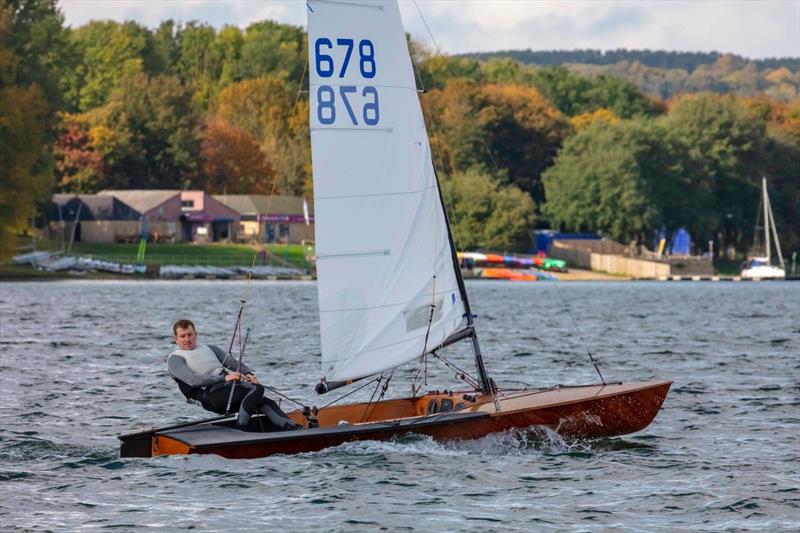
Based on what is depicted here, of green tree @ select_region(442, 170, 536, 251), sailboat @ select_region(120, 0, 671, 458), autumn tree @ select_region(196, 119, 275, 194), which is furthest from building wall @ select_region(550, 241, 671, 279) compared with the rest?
sailboat @ select_region(120, 0, 671, 458)

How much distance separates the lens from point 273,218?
125 meters

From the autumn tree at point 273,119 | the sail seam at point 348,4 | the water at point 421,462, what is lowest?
the water at point 421,462

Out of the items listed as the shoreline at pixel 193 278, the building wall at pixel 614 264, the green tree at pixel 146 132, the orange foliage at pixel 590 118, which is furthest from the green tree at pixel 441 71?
the shoreline at pixel 193 278

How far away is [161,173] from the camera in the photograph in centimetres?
13125

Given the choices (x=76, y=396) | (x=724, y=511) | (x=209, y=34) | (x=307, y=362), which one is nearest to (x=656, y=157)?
(x=209, y=34)

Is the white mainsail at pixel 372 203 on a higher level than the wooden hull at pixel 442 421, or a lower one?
higher

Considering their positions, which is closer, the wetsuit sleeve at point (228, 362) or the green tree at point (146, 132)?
the wetsuit sleeve at point (228, 362)

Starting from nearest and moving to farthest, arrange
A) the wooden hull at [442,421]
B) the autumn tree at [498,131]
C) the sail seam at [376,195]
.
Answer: the wooden hull at [442,421]
the sail seam at [376,195]
the autumn tree at [498,131]

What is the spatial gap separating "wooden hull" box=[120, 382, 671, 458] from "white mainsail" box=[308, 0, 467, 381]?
97 centimetres

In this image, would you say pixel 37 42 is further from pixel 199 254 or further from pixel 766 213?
pixel 766 213

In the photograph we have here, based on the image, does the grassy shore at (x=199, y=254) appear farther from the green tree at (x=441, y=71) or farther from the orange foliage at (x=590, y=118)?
the orange foliage at (x=590, y=118)

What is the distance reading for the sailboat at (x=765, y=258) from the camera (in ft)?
425

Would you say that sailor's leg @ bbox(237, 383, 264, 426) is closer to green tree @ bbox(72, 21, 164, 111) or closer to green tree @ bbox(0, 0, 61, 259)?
green tree @ bbox(0, 0, 61, 259)

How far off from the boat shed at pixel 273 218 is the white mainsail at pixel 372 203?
341 ft
